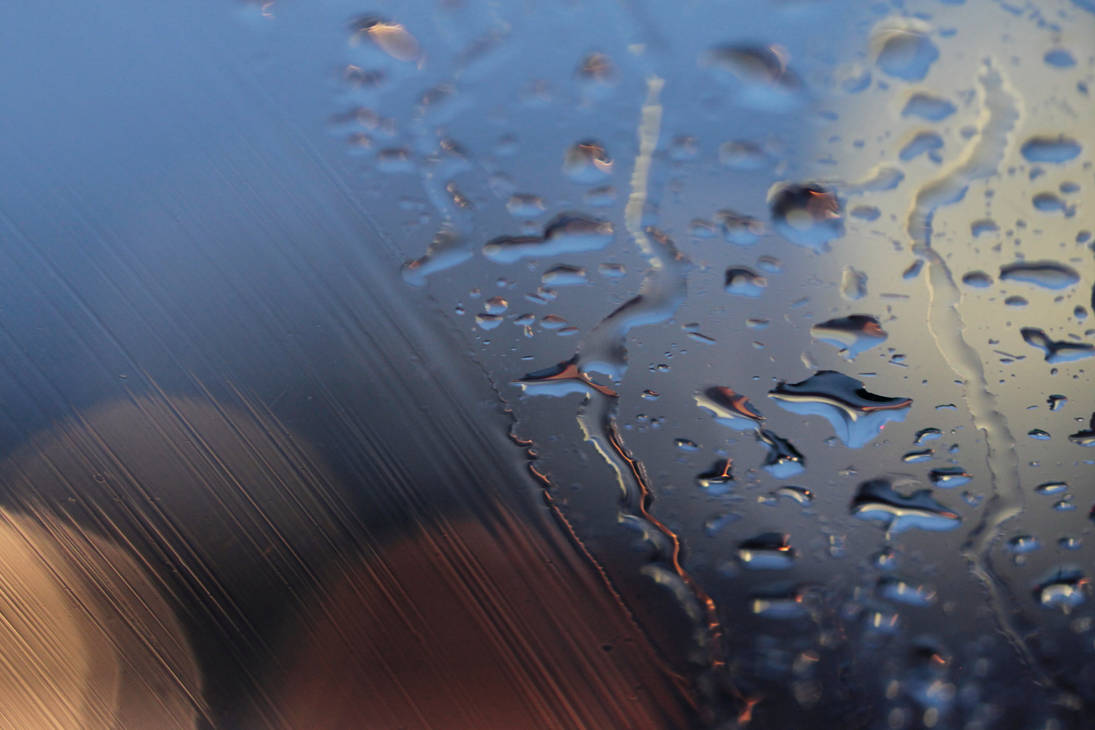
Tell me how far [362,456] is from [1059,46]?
0.44 metres

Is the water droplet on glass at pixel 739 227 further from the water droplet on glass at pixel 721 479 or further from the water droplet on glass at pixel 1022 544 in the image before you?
the water droplet on glass at pixel 1022 544

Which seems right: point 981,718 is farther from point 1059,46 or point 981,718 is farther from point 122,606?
point 122,606

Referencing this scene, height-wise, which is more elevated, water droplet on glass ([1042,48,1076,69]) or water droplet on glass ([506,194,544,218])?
water droplet on glass ([506,194,544,218])

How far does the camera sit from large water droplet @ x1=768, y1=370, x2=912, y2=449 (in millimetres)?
389

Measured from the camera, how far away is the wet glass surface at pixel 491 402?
1.25 feet

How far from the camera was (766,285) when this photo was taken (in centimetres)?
39

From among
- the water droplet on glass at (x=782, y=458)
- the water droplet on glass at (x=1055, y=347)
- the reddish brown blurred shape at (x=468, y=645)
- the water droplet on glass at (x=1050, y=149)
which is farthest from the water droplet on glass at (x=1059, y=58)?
the reddish brown blurred shape at (x=468, y=645)

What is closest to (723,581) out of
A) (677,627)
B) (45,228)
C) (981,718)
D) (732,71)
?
(677,627)

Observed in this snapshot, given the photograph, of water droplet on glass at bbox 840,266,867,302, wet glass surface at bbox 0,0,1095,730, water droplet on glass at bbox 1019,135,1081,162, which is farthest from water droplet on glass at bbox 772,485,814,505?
water droplet on glass at bbox 1019,135,1081,162

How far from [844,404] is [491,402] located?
8.1 inches

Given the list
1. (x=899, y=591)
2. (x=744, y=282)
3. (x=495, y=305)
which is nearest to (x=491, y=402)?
(x=495, y=305)

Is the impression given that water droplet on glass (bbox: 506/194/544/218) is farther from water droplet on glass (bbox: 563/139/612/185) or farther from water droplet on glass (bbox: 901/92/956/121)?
water droplet on glass (bbox: 901/92/956/121)

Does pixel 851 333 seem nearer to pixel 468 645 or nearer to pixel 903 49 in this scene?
pixel 903 49

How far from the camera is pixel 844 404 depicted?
391 millimetres
